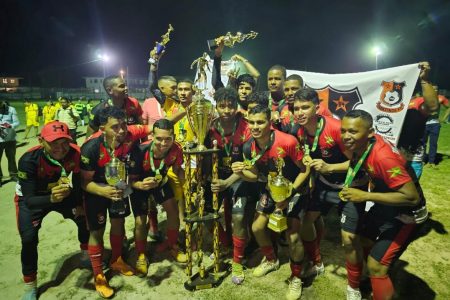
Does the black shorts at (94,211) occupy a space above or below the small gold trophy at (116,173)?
below

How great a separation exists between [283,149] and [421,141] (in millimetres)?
3234

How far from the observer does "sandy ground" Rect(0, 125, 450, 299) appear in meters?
4.03

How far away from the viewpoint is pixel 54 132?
369cm

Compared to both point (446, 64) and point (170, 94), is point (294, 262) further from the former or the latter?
point (446, 64)

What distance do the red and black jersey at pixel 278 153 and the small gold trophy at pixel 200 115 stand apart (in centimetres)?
80

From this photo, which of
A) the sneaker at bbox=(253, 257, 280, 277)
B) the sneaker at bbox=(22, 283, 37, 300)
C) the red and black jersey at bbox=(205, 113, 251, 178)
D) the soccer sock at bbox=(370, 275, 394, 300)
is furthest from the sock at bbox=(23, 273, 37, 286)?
the soccer sock at bbox=(370, 275, 394, 300)

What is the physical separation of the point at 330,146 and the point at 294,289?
211 cm

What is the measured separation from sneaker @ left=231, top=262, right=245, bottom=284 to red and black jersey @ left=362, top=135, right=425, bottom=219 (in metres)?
2.24

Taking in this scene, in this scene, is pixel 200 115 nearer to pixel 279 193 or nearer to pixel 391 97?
pixel 279 193

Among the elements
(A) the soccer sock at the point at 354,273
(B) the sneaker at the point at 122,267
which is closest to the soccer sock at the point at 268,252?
(A) the soccer sock at the point at 354,273

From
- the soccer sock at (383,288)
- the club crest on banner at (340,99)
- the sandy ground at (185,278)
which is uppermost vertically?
the club crest on banner at (340,99)

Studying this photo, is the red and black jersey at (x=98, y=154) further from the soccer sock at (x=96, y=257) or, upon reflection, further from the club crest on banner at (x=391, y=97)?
the club crest on banner at (x=391, y=97)

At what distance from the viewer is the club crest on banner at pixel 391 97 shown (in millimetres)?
5562

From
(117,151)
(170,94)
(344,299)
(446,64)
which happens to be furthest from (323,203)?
(446,64)
